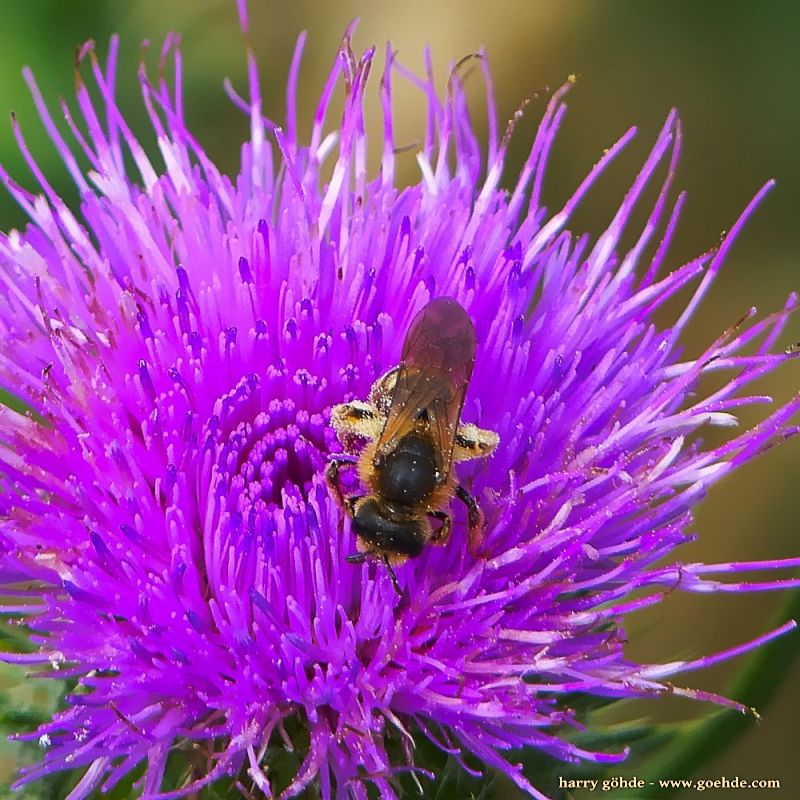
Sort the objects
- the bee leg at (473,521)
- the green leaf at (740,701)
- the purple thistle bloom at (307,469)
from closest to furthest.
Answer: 1. the purple thistle bloom at (307,469)
2. the bee leg at (473,521)
3. the green leaf at (740,701)

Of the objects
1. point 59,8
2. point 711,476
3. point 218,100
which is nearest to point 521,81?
point 218,100

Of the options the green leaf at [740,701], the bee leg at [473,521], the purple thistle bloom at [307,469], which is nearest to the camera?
the purple thistle bloom at [307,469]

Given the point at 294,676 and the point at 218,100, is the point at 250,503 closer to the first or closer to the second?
the point at 294,676

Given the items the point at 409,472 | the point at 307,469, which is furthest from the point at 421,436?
the point at 307,469

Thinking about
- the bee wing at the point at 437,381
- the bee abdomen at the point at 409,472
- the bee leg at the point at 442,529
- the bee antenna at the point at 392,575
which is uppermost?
the bee wing at the point at 437,381

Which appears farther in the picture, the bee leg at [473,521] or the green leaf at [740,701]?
the green leaf at [740,701]

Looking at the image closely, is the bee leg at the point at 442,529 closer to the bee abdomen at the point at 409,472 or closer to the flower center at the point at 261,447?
the bee abdomen at the point at 409,472

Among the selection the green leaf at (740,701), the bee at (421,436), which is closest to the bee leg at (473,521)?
the bee at (421,436)
